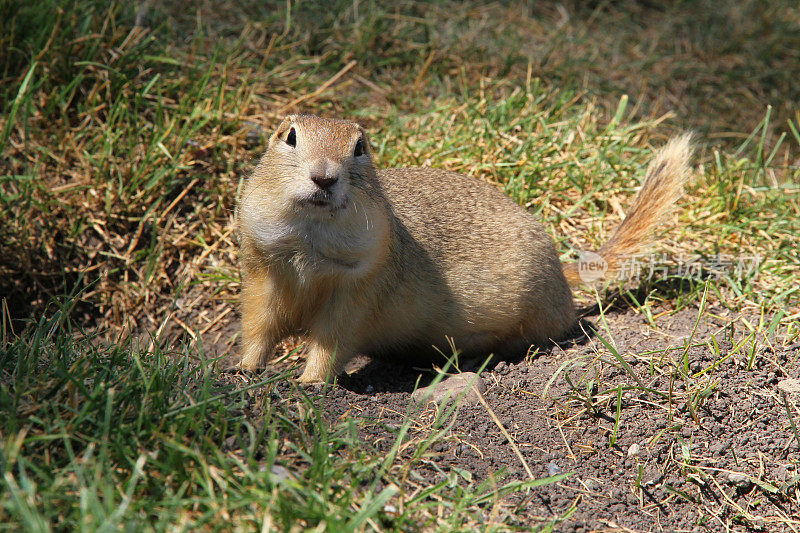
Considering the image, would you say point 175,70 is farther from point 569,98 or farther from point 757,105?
point 757,105

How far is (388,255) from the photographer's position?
13.6 ft

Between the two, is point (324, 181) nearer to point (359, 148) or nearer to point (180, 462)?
point (359, 148)

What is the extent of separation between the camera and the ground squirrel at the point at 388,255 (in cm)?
376

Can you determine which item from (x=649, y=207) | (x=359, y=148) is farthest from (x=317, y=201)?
(x=649, y=207)

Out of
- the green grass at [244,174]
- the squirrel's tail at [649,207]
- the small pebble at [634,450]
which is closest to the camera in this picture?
the green grass at [244,174]

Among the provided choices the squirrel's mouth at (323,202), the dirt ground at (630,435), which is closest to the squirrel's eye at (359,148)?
the squirrel's mouth at (323,202)

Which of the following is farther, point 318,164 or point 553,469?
point 318,164

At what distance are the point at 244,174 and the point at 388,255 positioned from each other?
1.78 meters

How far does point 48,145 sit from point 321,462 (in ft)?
12.2

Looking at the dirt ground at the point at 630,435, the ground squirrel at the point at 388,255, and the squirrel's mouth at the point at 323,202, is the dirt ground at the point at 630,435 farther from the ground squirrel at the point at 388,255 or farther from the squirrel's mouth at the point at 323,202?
the squirrel's mouth at the point at 323,202

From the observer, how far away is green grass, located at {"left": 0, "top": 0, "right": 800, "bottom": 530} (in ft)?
8.59

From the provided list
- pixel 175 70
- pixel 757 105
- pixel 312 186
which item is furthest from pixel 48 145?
pixel 757 105

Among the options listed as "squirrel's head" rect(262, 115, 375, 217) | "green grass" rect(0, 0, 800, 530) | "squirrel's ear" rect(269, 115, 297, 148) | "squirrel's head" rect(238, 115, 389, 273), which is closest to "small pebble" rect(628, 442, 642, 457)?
"green grass" rect(0, 0, 800, 530)

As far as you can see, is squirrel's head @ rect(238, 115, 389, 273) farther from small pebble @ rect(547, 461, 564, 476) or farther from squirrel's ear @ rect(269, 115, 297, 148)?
small pebble @ rect(547, 461, 564, 476)
